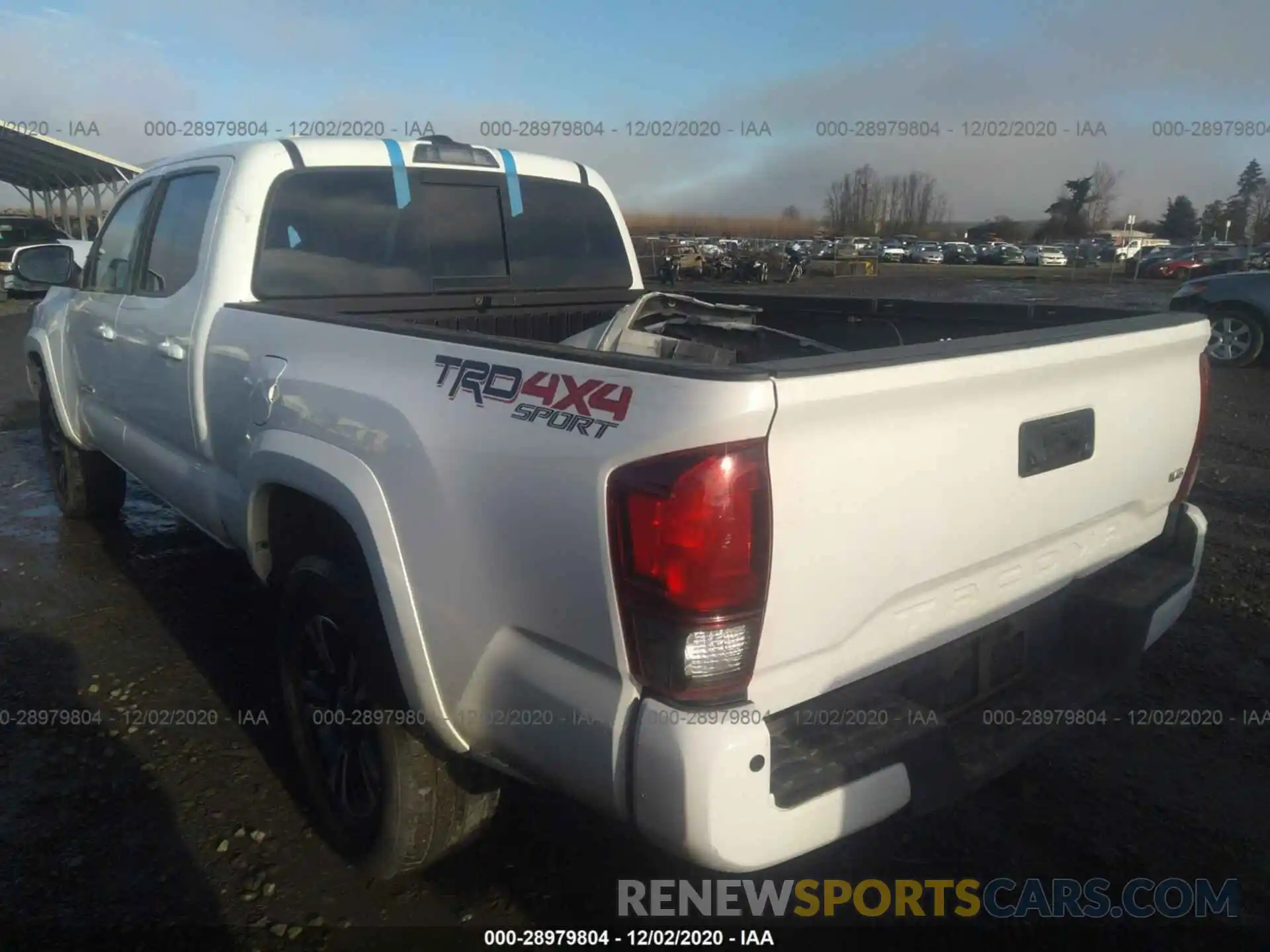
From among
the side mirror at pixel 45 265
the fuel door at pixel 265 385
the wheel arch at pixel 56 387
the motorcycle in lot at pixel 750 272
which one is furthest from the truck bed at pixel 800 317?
the motorcycle in lot at pixel 750 272

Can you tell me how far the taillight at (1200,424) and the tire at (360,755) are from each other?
7.31ft

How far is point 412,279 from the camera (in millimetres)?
3797

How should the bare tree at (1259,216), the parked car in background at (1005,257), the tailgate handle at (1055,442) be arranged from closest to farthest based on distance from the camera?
the tailgate handle at (1055,442), the parked car in background at (1005,257), the bare tree at (1259,216)

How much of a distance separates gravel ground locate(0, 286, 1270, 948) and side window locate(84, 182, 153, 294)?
1550 mm

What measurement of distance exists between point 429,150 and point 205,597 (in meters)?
2.45

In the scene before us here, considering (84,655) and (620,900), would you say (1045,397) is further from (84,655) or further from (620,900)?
(84,655)

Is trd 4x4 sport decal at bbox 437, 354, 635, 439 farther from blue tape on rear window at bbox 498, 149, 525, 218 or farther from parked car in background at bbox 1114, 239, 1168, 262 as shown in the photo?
parked car in background at bbox 1114, 239, 1168, 262

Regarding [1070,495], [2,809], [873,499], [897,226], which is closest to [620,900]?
[873,499]

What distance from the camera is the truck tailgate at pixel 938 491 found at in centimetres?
179

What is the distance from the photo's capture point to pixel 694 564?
1704 mm

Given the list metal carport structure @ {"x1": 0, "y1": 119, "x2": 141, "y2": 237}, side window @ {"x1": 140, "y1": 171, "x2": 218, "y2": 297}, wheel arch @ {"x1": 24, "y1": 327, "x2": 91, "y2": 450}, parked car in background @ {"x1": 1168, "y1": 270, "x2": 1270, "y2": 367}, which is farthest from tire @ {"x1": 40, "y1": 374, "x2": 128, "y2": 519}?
metal carport structure @ {"x1": 0, "y1": 119, "x2": 141, "y2": 237}

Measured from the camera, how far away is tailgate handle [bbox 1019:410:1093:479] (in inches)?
86.0

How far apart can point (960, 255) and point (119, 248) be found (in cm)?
4943

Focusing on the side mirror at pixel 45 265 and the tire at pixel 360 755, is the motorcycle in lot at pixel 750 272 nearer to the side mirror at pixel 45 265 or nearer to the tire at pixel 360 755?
the side mirror at pixel 45 265
